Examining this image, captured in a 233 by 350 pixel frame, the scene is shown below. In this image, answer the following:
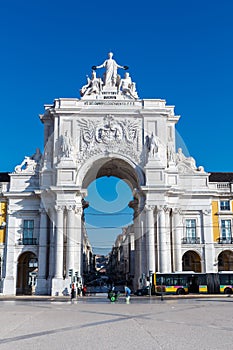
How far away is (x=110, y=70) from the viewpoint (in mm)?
57344

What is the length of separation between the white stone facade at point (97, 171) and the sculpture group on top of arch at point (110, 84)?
0.42ft

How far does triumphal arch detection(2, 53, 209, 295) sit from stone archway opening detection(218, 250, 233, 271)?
7423mm

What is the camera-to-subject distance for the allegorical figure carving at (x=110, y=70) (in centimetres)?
5684

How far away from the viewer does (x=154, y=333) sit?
14523 mm

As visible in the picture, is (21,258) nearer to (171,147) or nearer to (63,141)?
(63,141)

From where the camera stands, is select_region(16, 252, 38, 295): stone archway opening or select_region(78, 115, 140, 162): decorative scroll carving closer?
select_region(78, 115, 140, 162): decorative scroll carving

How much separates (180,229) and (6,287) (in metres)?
21.8

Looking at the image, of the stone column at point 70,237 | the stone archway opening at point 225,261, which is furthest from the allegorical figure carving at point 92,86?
the stone archway opening at point 225,261

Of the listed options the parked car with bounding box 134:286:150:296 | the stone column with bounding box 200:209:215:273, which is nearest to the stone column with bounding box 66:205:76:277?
the parked car with bounding box 134:286:150:296

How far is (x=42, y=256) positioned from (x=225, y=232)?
22873mm

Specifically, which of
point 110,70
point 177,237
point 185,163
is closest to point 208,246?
point 177,237

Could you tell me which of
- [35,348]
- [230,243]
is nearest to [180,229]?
[230,243]

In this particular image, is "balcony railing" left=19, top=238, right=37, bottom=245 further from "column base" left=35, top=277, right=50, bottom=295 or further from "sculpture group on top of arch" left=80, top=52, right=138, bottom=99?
"sculpture group on top of arch" left=80, top=52, right=138, bottom=99

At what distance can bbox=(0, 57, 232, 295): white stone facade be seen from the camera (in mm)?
50969
